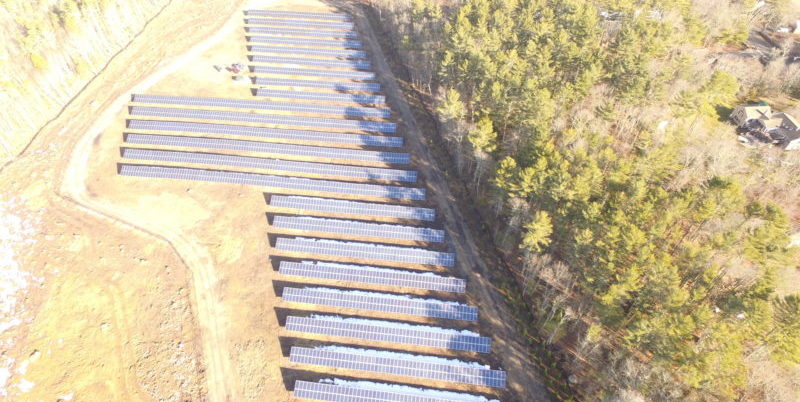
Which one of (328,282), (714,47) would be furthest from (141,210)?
(714,47)

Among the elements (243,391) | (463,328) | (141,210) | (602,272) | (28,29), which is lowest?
(243,391)

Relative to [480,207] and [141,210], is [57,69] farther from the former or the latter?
[480,207]

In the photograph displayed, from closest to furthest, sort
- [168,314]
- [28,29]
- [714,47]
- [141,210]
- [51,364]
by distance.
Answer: [51,364], [168,314], [141,210], [28,29], [714,47]

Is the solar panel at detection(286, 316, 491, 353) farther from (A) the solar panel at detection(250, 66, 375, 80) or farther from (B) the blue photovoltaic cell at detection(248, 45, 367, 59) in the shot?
(B) the blue photovoltaic cell at detection(248, 45, 367, 59)

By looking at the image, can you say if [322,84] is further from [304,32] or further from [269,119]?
[304,32]

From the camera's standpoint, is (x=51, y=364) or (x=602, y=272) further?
(x=51, y=364)

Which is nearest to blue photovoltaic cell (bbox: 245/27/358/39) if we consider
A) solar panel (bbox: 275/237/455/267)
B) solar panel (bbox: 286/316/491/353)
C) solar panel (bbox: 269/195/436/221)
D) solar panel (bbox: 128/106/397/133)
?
solar panel (bbox: 128/106/397/133)

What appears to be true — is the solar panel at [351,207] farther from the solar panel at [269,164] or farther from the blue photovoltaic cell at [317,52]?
the blue photovoltaic cell at [317,52]

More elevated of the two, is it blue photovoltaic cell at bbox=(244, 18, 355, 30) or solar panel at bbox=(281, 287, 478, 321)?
blue photovoltaic cell at bbox=(244, 18, 355, 30)
